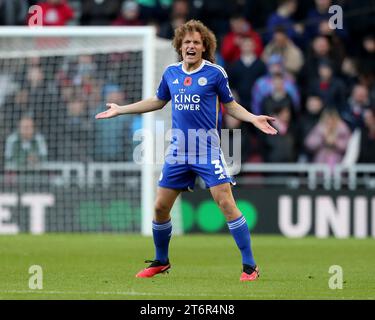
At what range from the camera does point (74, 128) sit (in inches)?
792

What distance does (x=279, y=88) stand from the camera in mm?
20078

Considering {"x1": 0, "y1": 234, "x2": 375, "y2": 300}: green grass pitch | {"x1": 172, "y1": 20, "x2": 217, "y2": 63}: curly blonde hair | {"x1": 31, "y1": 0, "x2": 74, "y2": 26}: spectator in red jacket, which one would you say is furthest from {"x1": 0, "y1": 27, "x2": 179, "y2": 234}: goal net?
{"x1": 172, "y1": 20, "x2": 217, "y2": 63}: curly blonde hair

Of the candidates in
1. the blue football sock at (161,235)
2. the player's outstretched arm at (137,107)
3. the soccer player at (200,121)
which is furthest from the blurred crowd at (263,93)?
the soccer player at (200,121)

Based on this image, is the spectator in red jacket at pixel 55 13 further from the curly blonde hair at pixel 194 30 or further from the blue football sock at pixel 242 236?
the blue football sock at pixel 242 236

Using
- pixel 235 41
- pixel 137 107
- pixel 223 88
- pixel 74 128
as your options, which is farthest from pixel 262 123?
pixel 235 41

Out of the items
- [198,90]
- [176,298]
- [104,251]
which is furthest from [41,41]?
[176,298]

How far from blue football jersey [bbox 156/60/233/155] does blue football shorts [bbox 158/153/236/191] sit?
0.14 m

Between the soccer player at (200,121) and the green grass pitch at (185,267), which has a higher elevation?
the soccer player at (200,121)

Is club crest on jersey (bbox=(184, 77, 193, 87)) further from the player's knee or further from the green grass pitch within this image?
the green grass pitch

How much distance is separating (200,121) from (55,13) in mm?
11334

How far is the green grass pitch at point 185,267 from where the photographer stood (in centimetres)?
952

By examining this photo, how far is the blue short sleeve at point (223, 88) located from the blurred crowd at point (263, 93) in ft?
28.9
